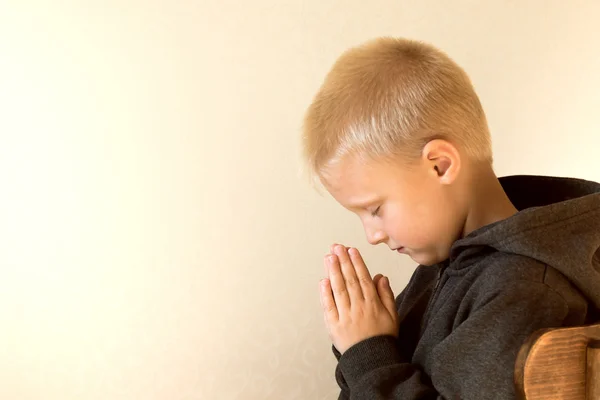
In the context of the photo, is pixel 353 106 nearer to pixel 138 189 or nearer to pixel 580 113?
pixel 138 189

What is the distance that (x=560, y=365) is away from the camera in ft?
1.49

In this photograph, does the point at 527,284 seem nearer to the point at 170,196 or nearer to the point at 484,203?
the point at 484,203

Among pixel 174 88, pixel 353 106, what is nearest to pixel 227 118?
pixel 174 88

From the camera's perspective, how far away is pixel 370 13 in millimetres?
1083

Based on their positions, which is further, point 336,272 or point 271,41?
point 271,41

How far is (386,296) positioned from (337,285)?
0.06m

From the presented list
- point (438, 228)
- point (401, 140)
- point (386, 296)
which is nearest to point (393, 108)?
point (401, 140)

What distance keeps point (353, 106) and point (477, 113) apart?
14 centimetres

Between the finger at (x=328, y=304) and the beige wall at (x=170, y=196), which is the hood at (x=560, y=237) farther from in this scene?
the beige wall at (x=170, y=196)

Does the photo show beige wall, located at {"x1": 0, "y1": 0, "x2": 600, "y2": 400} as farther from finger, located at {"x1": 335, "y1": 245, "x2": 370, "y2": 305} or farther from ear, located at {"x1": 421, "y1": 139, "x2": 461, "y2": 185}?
ear, located at {"x1": 421, "y1": 139, "x2": 461, "y2": 185}

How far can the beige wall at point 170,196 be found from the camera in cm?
89

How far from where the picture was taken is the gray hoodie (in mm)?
569

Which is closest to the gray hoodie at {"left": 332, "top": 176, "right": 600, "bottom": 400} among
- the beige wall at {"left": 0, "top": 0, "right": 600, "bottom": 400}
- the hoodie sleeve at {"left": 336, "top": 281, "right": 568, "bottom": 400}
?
the hoodie sleeve at {"left": 336, "top": 281, "right": 568, "bottom": 400}

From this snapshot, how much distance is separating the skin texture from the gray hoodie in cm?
3
